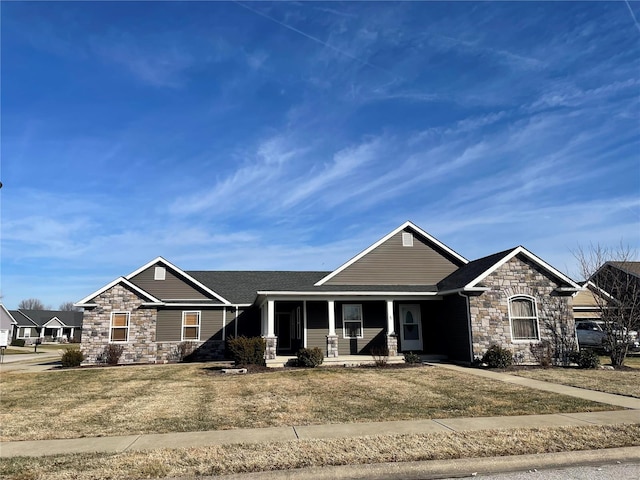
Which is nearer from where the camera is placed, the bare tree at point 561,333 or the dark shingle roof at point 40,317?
the bare tree at point 561,333

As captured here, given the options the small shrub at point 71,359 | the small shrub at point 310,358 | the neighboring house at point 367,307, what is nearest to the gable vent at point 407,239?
the neighboring house at point 367,307

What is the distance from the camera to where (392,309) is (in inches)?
781

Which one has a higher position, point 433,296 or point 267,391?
point 433,296

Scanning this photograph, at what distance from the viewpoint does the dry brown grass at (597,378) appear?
458 inches

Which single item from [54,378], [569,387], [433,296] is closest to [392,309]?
[433,296]

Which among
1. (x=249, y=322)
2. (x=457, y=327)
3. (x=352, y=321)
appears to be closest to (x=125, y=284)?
(x=249, y=322)

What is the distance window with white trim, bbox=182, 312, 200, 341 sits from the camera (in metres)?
23.0

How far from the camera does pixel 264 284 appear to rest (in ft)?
85.7

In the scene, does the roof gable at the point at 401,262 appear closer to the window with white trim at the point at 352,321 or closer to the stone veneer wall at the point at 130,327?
the window with white trim at the point at 352,321

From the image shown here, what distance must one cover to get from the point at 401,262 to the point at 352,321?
12.3ft

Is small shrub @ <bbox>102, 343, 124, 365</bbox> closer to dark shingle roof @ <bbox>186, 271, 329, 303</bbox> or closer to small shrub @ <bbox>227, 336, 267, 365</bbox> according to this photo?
dark shingle roof @ <bbox>186, 271, 329, 303</bbox>

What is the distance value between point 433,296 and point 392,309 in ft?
6.25

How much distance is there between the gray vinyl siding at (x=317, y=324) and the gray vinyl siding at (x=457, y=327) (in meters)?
5.36

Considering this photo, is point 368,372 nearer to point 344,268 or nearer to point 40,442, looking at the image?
point 344,268
